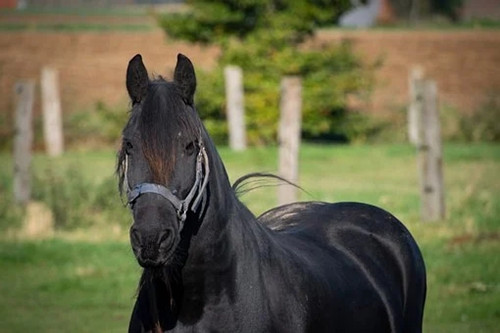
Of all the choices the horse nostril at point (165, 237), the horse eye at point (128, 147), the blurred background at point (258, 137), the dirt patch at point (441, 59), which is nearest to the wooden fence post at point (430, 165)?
the blurred background at point (258, 137)

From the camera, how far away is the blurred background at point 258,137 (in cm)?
1283

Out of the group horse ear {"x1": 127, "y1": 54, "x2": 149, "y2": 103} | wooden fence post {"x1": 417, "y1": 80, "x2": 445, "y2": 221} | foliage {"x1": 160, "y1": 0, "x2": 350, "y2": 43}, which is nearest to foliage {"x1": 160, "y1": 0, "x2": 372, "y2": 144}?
foliage {"x1": 160, "y1": 0, "x2": 350, "y2": 43}

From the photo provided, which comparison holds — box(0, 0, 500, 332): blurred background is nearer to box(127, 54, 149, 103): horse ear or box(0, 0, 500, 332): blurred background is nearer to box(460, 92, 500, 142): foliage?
box(460, 92, 500, 142): foliage

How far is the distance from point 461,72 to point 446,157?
15742mm

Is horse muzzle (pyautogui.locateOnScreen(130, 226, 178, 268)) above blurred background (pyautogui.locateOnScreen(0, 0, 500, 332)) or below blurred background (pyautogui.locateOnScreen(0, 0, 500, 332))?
above

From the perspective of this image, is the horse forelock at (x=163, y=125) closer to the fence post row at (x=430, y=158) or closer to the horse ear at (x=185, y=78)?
the horse ear at (x=185, y=78)

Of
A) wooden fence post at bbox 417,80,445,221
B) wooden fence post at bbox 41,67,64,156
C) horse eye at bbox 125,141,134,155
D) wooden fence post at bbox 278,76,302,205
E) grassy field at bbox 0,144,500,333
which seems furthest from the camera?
wooden fence post at bbox 41,67,64,156

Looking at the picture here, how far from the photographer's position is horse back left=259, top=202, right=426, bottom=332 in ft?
22.1

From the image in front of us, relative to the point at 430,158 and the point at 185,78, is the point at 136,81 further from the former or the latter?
the point at 430,158

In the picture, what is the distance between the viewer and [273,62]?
92.1 ft

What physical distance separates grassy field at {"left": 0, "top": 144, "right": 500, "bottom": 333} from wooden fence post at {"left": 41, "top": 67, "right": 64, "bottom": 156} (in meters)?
4.18

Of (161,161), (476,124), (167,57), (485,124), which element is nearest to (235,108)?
(476,124)

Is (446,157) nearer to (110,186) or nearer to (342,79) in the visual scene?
(342,79)

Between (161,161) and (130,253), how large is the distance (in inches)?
342
